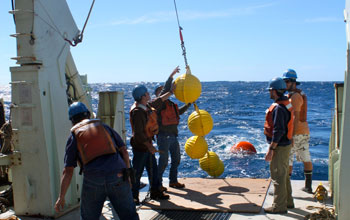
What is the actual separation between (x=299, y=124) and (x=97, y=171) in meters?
3.89

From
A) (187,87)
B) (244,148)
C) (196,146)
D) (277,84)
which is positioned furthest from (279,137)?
(244,148)

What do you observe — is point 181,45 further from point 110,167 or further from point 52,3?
point 110,167

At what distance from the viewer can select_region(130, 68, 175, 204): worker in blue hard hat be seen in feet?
20.9

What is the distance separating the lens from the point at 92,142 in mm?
4270

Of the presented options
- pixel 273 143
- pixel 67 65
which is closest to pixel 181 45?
pixel 67 65

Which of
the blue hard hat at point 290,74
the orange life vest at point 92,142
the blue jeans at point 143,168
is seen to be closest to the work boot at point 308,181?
the blue hard hat at point 290,74

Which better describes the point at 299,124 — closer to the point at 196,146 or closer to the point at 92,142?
the point at 196,146

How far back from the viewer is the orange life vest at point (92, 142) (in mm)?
4270

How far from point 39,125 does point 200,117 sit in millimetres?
2982

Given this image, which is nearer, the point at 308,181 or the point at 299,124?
the point at 299,124

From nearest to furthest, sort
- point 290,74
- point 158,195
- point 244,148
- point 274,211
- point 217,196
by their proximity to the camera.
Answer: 1. point 274,211
2. point 290,74
3. point 158,195
4. point 217,196
5. point 244,148

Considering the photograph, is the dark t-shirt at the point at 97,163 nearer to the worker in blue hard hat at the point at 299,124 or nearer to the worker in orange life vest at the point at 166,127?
the worker in orange life vest at the point at 166,127

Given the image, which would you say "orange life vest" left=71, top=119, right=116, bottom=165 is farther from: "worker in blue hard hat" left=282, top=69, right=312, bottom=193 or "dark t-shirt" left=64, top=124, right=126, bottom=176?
"worker in blue hard hat" left=282, top=69, right=312, bottom=193

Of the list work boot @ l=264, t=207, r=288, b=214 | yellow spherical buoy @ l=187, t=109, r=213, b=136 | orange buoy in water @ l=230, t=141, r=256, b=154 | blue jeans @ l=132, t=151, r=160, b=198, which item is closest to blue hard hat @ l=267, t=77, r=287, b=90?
work boot @ l=264, t=207, r=288, b=214
